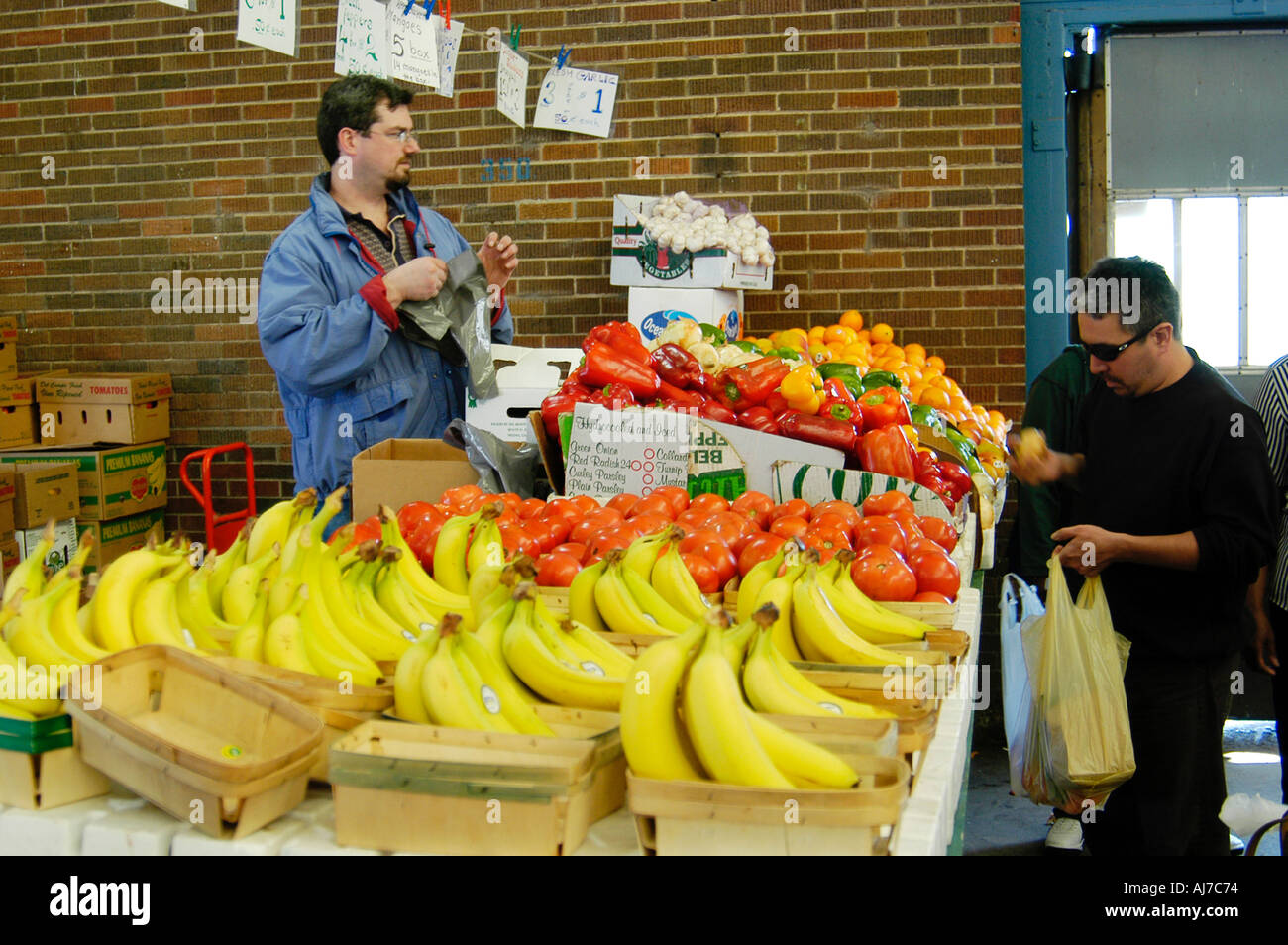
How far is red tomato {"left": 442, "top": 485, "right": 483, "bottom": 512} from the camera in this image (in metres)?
2.67

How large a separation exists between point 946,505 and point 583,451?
939mm

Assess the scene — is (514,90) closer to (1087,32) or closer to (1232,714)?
(1087,32)

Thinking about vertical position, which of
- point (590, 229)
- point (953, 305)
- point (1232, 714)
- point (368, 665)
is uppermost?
point (590, 229)

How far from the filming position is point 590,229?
5641 mm

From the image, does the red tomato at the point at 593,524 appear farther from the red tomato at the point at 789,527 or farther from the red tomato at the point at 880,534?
the red tomato at the point at 880,534

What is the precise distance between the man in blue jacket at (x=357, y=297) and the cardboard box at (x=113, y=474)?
2.15m

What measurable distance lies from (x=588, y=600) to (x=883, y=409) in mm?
1556

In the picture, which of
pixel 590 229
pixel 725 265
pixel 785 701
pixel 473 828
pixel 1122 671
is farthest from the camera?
pixel 590 229

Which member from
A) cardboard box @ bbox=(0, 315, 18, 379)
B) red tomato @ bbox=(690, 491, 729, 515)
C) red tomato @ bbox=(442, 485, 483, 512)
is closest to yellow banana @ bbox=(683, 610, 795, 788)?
red tomato @ bbox=(690, 491, 729, 515)

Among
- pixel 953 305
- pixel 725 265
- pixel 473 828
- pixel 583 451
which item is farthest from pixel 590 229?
pixel 473 828

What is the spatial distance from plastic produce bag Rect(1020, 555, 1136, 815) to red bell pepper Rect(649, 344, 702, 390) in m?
1.07

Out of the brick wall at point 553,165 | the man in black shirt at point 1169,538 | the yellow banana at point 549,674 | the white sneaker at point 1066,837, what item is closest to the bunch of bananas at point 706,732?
the yellow banana at point 549,674

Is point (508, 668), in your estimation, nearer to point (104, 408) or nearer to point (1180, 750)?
point (1180, 750)

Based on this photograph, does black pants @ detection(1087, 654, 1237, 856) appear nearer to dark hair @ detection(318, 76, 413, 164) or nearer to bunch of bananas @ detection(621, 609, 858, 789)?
bunch of bananas @ detection(621, 609, 858, 789)
